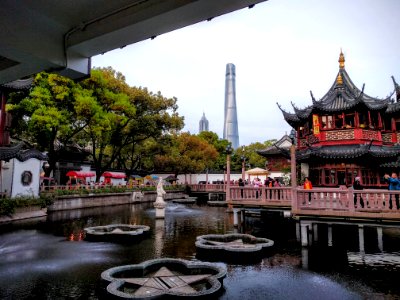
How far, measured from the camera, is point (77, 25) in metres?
4.07

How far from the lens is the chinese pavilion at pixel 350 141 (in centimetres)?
1973

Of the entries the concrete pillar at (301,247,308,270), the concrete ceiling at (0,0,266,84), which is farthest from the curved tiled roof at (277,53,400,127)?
the concrete ceiling at (0,0,266,84)

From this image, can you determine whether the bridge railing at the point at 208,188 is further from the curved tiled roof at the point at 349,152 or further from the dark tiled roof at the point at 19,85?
the dark tiled roof at the point at 19,85

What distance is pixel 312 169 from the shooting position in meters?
21.6

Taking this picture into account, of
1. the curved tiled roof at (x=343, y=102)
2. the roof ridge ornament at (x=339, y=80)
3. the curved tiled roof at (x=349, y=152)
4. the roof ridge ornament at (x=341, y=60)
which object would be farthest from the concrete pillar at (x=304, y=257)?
the roof ridge ornament at (x=341, y=60)

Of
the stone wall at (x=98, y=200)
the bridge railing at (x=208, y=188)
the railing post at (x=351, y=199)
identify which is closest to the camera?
the railing post at (x=351, y=199)

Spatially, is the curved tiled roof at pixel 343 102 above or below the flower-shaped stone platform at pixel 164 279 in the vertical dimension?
above

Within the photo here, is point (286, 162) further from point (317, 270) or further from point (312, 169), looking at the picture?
point (317, 270)

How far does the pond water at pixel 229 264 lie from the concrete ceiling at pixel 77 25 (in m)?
5.78

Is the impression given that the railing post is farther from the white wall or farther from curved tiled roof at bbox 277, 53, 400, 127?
the white wall

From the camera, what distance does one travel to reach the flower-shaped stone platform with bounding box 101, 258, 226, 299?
7.20 m

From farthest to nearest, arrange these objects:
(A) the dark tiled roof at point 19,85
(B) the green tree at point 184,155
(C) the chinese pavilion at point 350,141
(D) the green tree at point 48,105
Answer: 1. (B) the green tree at point 184,155
2. (D) the green tree at point 48,105
3. (A) the dark tiled roof at point 19,85
4. (C) the chinese pavilion at point 350,141

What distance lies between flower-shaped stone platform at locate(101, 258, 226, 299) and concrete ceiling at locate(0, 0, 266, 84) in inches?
204

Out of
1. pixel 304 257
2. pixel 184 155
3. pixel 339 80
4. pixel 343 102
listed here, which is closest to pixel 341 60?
pixel 339 80
